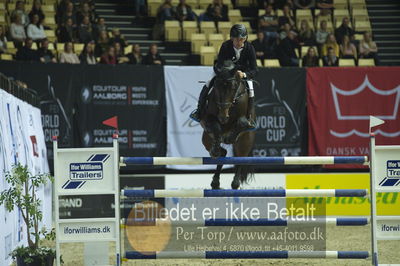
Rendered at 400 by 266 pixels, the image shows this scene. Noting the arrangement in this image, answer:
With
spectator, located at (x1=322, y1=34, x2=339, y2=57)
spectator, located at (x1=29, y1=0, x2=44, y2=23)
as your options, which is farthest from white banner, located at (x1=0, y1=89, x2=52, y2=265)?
spectator, located at (x1=322, y1=34, x2=339, y2=57)

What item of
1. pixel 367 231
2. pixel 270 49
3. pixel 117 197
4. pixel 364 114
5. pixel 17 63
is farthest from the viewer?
pixel 270 49

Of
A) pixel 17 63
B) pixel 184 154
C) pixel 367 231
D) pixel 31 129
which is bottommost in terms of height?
pixel 367 231

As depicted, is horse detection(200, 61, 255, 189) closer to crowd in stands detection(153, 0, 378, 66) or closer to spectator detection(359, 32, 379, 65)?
crowd in stands detection(153, 0, 378, 66)

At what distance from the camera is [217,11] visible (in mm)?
17188

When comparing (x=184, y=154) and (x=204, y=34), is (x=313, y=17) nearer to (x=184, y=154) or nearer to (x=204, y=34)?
(x=204, y=34)

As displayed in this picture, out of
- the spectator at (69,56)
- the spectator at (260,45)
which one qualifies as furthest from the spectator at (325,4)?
the spectator at (69,56)

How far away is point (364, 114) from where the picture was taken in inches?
579

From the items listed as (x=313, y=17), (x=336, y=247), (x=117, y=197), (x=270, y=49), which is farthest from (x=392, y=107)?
(x=117, y=197)

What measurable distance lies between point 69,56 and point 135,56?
4.92ft

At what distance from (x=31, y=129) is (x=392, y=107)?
26.9ft

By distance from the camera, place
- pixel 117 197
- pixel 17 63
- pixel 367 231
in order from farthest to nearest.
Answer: pixel 17 63, pixel 367 231, pixel 117 197

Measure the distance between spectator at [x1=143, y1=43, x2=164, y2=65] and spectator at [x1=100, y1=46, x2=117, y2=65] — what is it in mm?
726

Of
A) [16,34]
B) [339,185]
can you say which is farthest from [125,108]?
[339,185]

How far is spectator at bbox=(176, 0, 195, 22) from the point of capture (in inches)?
659
